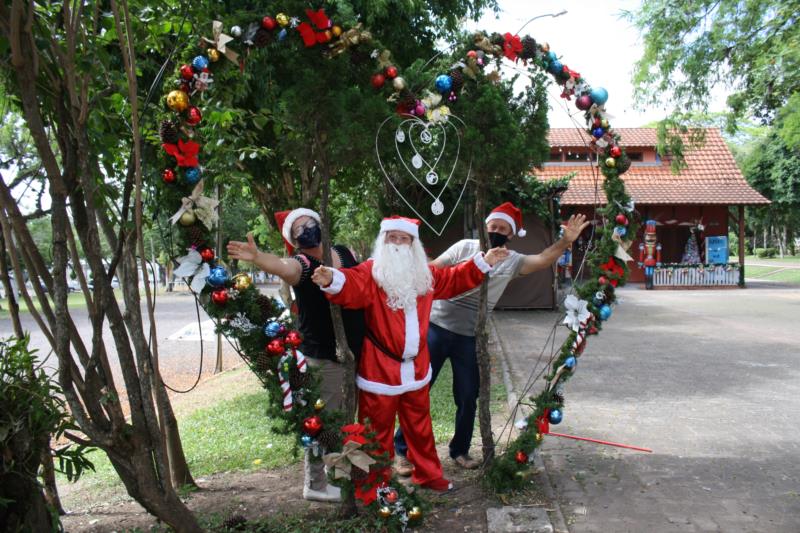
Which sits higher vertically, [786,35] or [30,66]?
[786,35]

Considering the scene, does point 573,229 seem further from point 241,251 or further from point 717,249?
point 717,249

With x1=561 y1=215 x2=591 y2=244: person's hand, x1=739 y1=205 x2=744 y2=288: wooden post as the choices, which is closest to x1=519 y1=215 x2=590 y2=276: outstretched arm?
x1=561 y1=215 x2=591 y2=244: person's hand

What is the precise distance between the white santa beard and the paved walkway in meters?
1.68

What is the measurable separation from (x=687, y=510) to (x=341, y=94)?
11.1ft

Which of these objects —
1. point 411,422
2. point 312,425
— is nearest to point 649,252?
point 411,422

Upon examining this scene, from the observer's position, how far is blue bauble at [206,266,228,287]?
334cm

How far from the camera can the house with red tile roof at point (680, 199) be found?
23.0m

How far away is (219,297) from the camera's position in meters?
3.34

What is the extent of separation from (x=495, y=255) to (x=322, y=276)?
1.17m

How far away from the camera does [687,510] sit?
3.89 m

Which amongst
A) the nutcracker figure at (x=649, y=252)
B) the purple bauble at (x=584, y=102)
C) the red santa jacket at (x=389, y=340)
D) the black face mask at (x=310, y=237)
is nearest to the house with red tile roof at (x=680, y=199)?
the nutcracker figure at (x=649, y=252)

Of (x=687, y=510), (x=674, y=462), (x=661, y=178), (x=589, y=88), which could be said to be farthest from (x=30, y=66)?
(x=661, y=178)

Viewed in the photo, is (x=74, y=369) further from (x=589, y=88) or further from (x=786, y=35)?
(x=786, y=35)

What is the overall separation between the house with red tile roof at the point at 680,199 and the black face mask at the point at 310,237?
19.4 m
